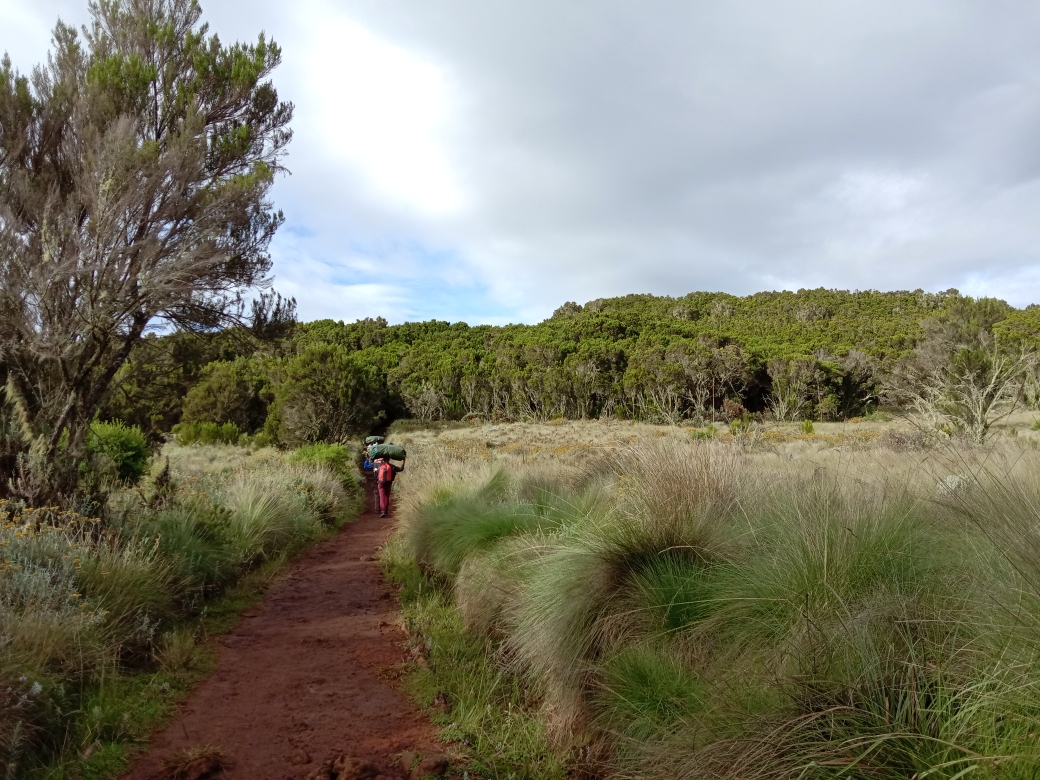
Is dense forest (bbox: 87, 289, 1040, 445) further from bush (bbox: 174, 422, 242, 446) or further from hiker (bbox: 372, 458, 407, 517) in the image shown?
hiker (bbox: 372, 458, 407, 517)

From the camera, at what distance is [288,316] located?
29.6 ft

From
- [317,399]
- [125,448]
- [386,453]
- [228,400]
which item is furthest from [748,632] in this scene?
[228,400]

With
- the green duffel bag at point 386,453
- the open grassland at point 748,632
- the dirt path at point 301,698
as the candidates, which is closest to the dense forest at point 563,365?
the dirt path at point 301,698

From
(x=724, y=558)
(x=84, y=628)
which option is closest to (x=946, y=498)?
(x=724, y=558)

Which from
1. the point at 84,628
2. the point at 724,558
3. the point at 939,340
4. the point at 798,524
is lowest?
the point at 84,628

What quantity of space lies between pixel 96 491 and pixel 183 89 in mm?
5089

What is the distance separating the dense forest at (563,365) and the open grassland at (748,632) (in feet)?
17.0

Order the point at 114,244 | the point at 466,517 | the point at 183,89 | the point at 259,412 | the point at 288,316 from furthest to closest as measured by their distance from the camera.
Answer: the point at 259,412 → the point at 288,316 → the point at 183,89 → the point at 466,517 → the point at 114,244

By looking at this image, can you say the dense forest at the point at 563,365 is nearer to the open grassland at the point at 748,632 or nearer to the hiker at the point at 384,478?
the hiker at the point at 384,478

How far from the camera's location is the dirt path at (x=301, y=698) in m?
3.53

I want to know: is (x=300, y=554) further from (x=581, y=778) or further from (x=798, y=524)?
(x=798, y=524)

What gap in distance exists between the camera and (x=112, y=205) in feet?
21.6

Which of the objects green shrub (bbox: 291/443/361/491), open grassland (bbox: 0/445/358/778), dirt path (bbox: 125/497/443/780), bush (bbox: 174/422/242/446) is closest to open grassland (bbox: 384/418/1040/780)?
dirt path (bbox: 125/497/443/780)

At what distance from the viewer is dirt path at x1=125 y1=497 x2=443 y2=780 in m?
3.53
